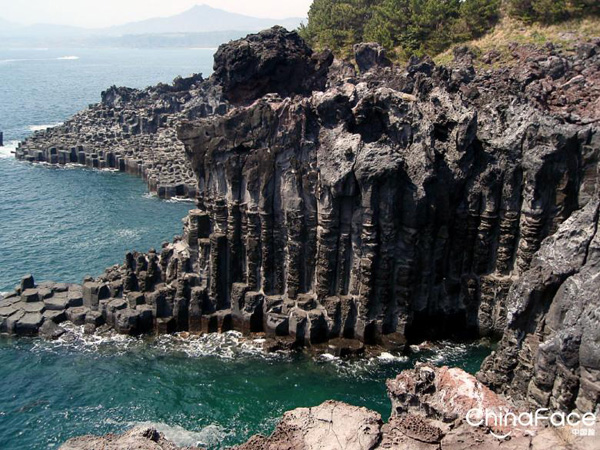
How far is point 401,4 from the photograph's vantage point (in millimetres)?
110312

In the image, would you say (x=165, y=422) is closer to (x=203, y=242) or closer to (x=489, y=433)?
(x=203, y=242)

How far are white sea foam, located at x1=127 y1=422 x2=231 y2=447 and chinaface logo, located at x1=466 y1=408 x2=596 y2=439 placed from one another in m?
12.7

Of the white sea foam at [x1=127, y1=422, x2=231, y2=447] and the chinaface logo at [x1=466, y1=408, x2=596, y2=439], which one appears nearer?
the chinaface logo at [x1=466, y1=408, x2=596, y2=439]

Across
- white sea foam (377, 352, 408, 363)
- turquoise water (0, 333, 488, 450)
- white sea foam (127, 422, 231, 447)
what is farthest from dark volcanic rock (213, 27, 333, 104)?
white sea foam (127, 422, 231, 447)

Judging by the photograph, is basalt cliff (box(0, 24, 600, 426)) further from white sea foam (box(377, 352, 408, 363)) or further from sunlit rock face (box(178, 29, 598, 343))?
white sea foam (box(377, 352, 408, 363))

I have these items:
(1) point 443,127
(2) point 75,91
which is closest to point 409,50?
(1) point 443,127

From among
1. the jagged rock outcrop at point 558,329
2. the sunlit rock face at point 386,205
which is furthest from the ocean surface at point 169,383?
the jagged rock outcrop at point 558,329

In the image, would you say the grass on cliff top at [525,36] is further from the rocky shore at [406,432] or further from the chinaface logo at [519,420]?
the rocky shore at [406,432]

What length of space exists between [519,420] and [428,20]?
315 feet

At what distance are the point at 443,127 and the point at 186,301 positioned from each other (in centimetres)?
1934

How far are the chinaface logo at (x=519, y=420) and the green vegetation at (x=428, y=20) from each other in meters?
83.1

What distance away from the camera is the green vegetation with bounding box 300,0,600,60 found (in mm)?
90375

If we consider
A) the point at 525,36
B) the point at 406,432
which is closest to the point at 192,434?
the point at 406,432

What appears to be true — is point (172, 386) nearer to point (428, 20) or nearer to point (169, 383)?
point (169, 383)
